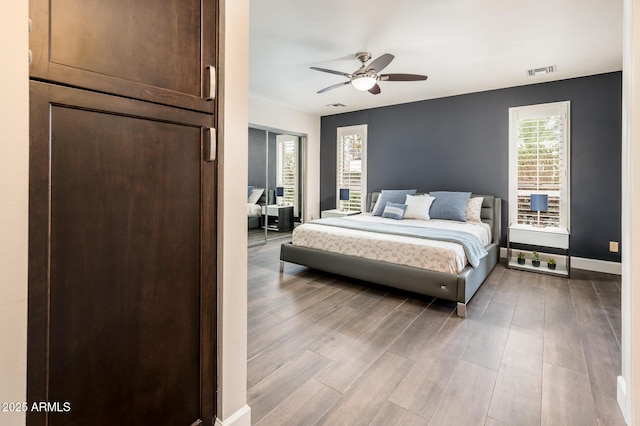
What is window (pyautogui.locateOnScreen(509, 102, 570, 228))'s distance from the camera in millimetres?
4293

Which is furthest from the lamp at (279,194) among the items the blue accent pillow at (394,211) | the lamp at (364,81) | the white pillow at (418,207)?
the lamp at (364,81)

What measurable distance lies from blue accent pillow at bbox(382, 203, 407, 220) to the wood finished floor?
152 cm

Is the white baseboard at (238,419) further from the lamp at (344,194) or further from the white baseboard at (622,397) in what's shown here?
the lamp at (344,194)

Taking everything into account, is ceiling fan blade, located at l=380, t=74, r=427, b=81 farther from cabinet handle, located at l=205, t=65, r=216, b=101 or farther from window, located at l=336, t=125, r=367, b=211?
window, located at l=336, t=125, r=367, b=211

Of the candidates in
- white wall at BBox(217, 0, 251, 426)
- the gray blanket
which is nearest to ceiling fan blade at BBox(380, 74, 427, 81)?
the gray blanket

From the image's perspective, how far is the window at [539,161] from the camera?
4.29 metres

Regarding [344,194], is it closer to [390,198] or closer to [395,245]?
[390,198]

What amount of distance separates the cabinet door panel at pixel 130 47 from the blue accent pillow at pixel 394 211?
→ 3.85 m

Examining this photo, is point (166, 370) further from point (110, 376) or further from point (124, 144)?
point (124, 144)

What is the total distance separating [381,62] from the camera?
3127 mm

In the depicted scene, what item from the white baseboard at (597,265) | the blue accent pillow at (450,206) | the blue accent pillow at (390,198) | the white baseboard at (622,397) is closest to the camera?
the white baseboard at (622,397)

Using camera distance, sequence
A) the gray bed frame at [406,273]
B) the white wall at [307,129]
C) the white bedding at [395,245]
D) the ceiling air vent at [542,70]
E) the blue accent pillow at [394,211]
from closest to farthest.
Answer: the gray bed frame at [406,273], the white bedding at [395,245], the ceiling air vent at [542,70], the blue accent pillow at [394,211], the white wall at [307,129]

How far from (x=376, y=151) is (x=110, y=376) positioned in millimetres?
5645

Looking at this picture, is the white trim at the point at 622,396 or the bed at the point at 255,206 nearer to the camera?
the white trim at the point at 622,396
